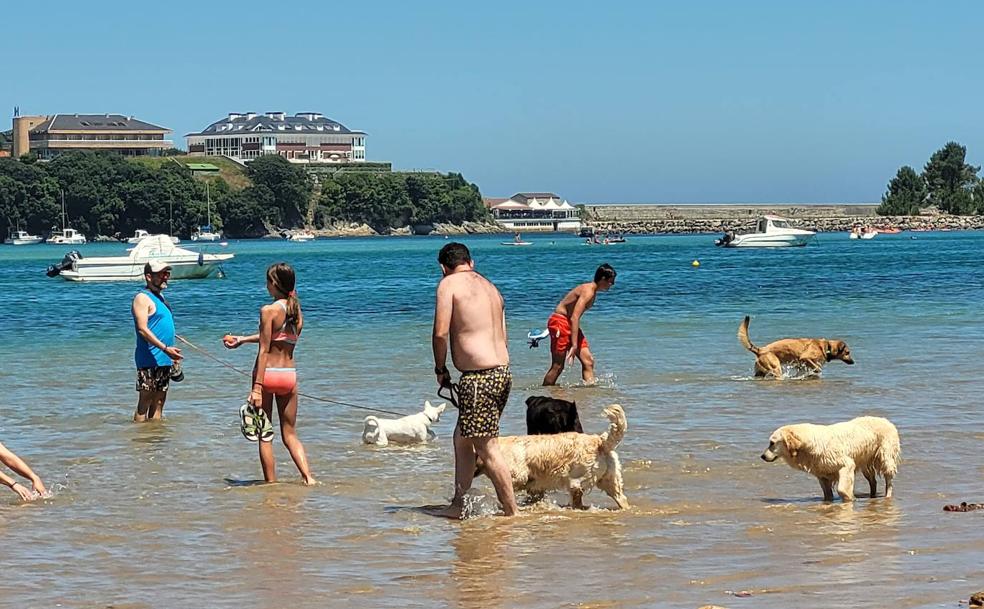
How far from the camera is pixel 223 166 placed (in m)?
197

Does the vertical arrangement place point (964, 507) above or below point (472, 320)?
below

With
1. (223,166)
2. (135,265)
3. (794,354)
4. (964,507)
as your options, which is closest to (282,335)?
(964,507)

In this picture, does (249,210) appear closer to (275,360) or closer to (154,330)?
(154,330)

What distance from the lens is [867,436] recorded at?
9031 mm

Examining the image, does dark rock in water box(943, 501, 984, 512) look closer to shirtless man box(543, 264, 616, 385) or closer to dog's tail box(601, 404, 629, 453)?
dog's tail box(601, 404, 629, 453)

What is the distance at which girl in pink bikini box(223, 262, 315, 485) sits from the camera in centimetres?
952

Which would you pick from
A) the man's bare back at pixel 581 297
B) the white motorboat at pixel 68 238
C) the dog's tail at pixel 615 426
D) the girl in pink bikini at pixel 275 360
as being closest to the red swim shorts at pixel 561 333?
the man's bare back at pixel 581 297

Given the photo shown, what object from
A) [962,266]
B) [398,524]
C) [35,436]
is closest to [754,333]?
[35,436]

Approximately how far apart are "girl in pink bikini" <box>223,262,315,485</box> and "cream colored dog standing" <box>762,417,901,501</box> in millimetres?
3194

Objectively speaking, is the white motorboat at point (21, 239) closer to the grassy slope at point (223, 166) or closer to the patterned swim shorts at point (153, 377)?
the grassy slope at point (223, 166)

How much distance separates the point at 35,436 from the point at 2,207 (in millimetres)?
163258

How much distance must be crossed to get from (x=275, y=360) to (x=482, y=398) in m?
1.88

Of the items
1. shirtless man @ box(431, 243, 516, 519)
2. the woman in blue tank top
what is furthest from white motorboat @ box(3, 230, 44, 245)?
shirtless man @ box(431, 243, 516, 519)

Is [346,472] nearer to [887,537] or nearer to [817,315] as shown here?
[887,537]
